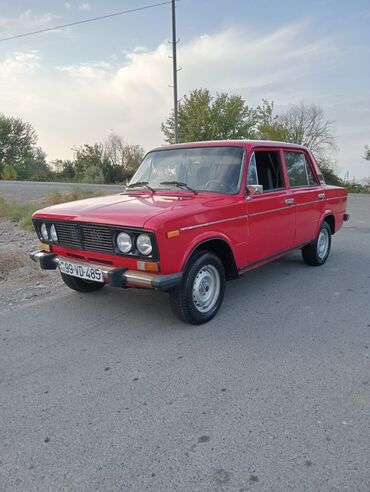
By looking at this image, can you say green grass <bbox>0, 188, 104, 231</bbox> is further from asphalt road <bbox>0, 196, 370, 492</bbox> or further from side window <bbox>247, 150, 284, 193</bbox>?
side window <bbox>247, 150, 284, 193</bbox>

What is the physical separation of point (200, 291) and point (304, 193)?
2456 millimetres

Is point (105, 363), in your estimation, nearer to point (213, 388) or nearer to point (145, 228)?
point (213, 388)

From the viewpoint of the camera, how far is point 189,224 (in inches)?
138

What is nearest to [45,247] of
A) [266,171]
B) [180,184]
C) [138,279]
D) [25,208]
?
[138,279]

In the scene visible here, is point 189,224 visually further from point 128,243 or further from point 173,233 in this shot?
point 128,243

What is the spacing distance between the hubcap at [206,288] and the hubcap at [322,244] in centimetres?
269

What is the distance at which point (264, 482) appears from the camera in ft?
6.40

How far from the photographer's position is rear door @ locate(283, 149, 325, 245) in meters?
5.29

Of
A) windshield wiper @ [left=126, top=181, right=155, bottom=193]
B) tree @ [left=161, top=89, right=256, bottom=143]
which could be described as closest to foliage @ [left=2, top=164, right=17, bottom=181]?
tree @ [left=161, top=89, right=256, bottom=143]

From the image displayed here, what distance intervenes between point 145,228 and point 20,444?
5.82 feet

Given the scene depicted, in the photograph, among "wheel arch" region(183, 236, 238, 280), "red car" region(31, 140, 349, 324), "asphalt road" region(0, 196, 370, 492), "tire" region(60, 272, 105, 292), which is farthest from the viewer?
"tire" region(60, 272, 105, 292)

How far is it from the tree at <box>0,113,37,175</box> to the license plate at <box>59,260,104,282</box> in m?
49.7

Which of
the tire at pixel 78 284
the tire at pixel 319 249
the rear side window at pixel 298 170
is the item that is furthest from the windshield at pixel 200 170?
the tire at pixel 319 249

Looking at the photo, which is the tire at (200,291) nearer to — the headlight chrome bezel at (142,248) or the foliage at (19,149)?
the headlight chrome bezel at (142,248)
